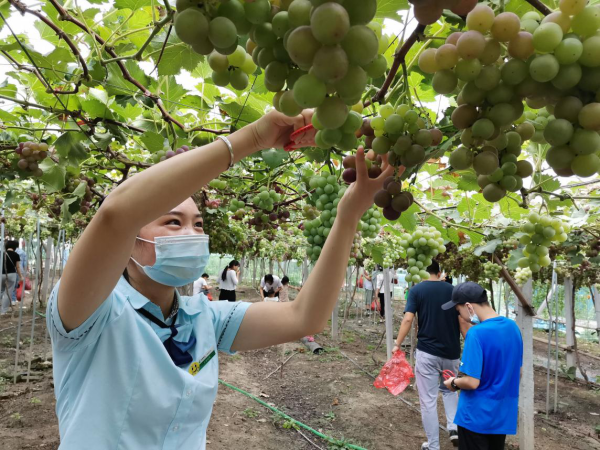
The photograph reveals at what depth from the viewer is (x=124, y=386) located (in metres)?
1.48

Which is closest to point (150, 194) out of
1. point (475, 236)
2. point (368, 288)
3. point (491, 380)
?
point (475, 236)

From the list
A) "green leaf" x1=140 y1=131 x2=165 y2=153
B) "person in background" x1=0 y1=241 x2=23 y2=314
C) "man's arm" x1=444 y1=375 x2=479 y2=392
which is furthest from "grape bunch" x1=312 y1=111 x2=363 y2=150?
"person in background" x1=0 y1=241 x2=23 y2=314

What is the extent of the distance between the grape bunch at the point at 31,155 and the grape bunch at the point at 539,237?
3.03m

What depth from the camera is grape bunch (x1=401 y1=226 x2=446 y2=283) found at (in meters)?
2.87

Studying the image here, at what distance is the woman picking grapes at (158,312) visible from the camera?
0.92 metres

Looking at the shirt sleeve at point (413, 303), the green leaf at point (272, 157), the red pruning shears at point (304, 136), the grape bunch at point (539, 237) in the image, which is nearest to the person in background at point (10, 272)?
the shirt sleeve at point (413, 303)

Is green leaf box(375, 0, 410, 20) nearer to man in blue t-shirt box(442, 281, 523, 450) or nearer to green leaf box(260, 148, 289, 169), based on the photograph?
green leaf box(260, 148, 289, 169)

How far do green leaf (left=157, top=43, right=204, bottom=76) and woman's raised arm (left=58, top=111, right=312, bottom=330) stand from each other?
756 millimetres

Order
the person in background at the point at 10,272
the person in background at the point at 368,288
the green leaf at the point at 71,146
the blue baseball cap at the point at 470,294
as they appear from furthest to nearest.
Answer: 1. the person in background at the point at 368,288
2. the person in background at the point at 10,272
3. the blue baseball cap at the point at 470,294
4. the green leaf at the point at 71,146

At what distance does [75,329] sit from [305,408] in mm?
6284

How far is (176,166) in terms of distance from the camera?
0.90 meters

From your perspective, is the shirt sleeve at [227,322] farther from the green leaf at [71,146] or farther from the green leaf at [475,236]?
the green leaf at [475,236]

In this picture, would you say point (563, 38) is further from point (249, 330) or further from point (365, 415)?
point (365, 415)

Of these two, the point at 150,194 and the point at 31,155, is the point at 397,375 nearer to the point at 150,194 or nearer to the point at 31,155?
the point at 31,155
